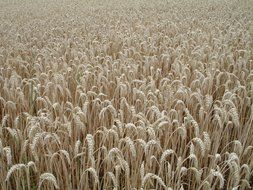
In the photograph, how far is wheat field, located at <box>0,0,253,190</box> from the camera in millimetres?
1688

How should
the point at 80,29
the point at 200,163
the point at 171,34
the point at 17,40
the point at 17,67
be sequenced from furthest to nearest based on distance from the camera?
the point at 80,29, the point at 171,34, the point at 17,40, the point at 17,67, the point at 200,163

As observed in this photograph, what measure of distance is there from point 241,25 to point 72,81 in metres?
3.58

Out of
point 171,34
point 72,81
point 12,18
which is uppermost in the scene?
point 12,18

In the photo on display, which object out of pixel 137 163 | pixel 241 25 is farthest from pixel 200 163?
pixel 241 25

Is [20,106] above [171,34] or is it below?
below

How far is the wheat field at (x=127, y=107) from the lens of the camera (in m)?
1.69

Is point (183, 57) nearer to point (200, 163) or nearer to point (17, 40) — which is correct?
point (200, 163)

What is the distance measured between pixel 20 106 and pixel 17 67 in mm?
1317

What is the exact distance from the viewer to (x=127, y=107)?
2.27 metres

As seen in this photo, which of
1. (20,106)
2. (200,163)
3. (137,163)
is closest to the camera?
(137,163)

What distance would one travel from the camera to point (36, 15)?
7.72 m

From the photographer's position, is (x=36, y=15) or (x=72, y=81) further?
(x=36, y=15)

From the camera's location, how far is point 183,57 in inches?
145

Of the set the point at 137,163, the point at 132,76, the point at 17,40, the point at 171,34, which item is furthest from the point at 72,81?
the point at 171,34
